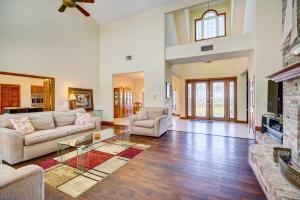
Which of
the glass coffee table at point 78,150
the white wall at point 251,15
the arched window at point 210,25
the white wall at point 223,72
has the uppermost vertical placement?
the arched window at point 210,25

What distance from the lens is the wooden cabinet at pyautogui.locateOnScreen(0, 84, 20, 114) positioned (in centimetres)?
627

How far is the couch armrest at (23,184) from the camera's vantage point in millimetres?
1146

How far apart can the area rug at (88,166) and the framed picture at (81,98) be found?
2.97 meters

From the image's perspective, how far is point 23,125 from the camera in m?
3.01

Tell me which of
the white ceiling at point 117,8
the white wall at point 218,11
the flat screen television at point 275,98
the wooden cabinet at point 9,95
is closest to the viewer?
the flat screen television at point 275,98

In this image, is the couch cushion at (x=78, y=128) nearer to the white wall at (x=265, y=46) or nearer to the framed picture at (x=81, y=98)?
the framed picture at (x=81, y=98)

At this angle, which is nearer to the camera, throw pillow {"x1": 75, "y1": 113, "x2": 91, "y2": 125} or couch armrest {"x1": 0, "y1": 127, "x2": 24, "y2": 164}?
couch armrest {"x1": 0, "y1": 127, "x2": 24, "y2": 164}

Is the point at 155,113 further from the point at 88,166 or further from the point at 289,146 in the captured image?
the point at 289,146

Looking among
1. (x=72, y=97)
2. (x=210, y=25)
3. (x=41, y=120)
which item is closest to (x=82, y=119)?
(x=41, y=120)

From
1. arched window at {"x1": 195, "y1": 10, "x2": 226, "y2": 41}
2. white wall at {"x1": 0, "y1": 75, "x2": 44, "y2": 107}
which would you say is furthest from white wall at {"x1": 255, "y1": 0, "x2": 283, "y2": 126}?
white wall at {"x1": 0, "y1": 75, "x2": 44, "y2": 107}

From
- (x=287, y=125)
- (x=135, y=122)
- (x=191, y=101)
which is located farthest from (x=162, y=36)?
(x=287, y=125)

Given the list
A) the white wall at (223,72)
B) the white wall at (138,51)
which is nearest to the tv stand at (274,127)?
the white wall at (138,51)

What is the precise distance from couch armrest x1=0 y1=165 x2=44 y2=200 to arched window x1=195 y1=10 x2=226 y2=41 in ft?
24.6

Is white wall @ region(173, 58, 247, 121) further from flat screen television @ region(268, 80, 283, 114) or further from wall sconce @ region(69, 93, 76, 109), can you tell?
wall sconce @ region(69, 93, 76, 109)
